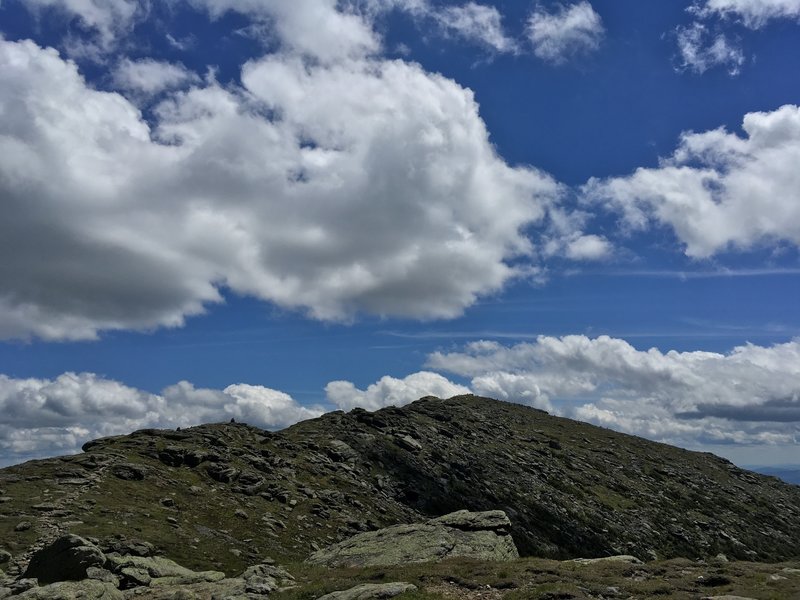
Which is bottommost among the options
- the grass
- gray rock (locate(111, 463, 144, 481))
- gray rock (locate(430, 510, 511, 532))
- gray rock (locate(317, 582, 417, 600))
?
the grass

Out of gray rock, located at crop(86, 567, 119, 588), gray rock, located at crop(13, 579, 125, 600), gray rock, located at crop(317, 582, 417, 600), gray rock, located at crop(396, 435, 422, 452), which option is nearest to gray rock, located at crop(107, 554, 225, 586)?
gray rock, located at crop(86, 567, 119, 588)

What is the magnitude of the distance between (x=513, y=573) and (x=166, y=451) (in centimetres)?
5377

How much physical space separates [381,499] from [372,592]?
5661 cm

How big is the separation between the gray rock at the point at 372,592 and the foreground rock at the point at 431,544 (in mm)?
12013

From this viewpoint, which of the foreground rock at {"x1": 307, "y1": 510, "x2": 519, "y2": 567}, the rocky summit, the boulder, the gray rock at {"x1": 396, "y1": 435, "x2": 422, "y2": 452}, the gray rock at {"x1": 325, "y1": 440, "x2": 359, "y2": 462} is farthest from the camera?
the gray rock at {"x1": 396, "y1": 435, "x2": 422, "y2": 452}

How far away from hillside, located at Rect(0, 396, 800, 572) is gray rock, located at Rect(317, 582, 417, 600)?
2131 centimetres

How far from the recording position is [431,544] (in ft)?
144

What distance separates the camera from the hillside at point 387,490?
2035 inches

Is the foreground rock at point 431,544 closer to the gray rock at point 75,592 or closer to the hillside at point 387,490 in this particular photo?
the hillside at point 387,490

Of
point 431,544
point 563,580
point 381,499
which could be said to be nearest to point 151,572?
point 431,544

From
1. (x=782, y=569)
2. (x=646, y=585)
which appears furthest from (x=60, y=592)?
(x=782, y=569)

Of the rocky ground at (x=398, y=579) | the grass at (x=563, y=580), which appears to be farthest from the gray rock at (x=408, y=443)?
the grass at (x=563, y=580)

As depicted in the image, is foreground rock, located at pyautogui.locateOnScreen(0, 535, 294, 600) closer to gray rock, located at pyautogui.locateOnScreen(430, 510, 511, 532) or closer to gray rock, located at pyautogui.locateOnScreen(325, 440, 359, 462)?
gray rock, located at pyautogui.locateOnScreen(430, 510, 511, 532)

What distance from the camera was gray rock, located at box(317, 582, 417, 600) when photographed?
88.2 ft
